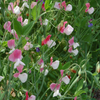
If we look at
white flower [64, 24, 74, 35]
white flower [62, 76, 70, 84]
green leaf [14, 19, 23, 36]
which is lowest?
white flower [62, 76, 70, 84]

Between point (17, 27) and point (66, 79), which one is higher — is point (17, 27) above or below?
above

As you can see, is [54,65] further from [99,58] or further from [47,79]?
[99,58]

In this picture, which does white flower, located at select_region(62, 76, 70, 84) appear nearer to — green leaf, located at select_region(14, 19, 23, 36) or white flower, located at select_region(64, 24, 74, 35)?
white flower, located at select_region(64, 24, 74, 35)

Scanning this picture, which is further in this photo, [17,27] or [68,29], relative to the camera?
[68,29]

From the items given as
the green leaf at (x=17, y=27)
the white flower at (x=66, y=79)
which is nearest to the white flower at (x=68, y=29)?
the white flower at (x=66, y=79)

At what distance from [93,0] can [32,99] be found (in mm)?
1111

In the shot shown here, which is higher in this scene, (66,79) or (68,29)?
(68,29)

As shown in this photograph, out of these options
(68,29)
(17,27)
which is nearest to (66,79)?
(68,29)

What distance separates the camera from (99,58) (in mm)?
1819

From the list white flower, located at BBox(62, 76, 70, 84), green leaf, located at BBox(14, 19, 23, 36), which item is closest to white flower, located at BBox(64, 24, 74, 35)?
white flower, located at BBox(62, 76, 70, 84)

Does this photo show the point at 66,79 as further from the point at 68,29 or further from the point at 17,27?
the point at 17,27

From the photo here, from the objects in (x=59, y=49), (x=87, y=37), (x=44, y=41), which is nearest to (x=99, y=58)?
(x=87, y=37)

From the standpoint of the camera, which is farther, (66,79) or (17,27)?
(66,79)

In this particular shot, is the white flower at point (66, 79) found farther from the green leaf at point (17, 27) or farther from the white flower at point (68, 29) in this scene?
the green leaf at point (17, 27)
